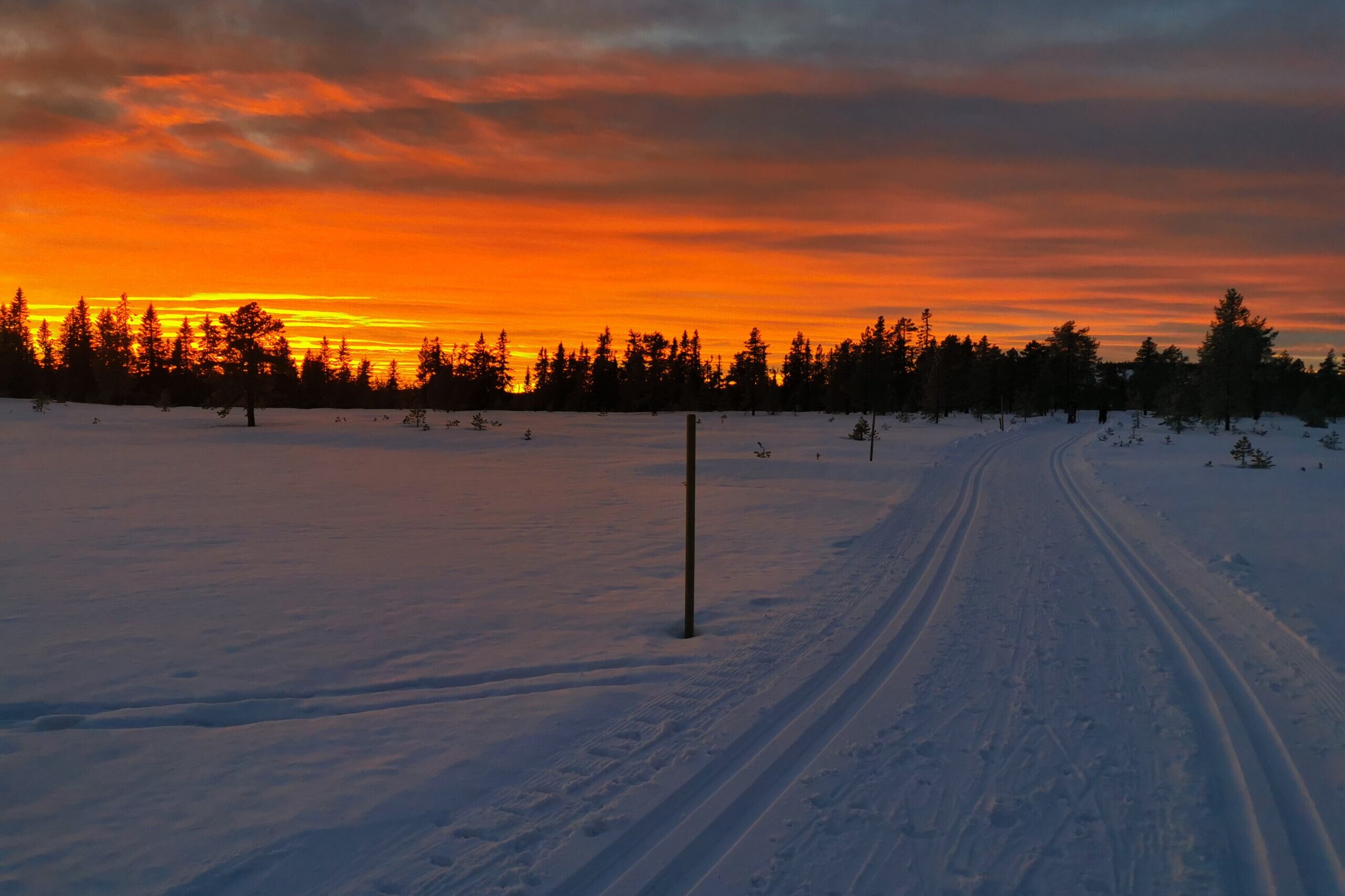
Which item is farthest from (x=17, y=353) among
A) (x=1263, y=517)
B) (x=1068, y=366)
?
(x=1068, y=366)

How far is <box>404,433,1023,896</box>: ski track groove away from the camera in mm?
3740

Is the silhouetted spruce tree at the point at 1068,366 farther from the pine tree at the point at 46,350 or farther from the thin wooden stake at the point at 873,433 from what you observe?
the pine tree at the point at 46,350

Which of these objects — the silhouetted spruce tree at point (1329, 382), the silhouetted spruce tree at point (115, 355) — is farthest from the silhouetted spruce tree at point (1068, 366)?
the silhouetted spruce tree at point (115, 355)

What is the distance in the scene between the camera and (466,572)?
10.5 metres

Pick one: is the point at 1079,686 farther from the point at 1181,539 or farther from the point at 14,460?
the point at 14,460

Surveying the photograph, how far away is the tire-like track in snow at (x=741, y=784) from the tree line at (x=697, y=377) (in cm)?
6603

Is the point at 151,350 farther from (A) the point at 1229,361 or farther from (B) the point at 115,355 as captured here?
(A) the point at 1229,361

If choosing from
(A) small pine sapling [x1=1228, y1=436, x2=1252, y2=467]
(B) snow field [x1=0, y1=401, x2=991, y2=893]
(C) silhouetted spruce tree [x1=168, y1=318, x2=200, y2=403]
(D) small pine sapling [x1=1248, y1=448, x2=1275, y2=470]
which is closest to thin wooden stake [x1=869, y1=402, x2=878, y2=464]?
(B) snow field [x1=0, y1=401, x2=991, y2=893]

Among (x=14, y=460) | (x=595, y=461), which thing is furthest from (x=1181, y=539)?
(x=14, y=460)

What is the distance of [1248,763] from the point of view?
4754mm

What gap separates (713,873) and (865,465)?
25.2m

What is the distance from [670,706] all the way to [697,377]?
102m

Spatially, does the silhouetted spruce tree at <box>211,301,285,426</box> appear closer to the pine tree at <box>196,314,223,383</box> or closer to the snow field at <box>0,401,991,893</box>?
the pine tree at <box>196,314,223,383</box>

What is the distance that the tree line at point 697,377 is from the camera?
8531 centimetres
